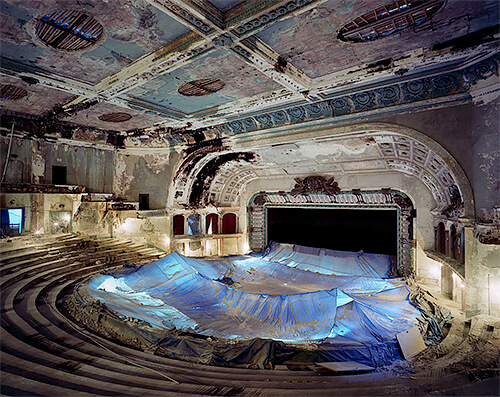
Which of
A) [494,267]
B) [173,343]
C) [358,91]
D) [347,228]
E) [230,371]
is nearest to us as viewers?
[230,371]

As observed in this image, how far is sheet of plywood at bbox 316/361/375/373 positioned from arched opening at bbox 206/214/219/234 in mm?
11215

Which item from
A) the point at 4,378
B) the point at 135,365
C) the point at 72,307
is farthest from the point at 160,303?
the point at 4,378

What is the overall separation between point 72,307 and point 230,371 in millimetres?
4304

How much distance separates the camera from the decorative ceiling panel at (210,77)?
18.7 feet

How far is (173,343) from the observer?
5.00m

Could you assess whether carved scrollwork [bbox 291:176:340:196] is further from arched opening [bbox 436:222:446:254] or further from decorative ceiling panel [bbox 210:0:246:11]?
decorative ceiling panel [bbox 210:0:246:11]

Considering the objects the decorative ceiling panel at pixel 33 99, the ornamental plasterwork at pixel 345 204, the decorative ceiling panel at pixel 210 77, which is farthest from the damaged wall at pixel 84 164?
the ornamental plasterwork at pixel 345 204

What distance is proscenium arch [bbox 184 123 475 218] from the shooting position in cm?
582

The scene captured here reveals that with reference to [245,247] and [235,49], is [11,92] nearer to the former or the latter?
[235,49]

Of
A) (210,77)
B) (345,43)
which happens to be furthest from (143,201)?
(345,43)

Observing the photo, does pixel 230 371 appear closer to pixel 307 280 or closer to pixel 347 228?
pixel 307 280

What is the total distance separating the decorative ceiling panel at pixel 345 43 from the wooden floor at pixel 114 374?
16.4 feet

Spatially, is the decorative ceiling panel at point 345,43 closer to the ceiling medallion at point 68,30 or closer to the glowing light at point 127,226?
the ceiling medallion at point 68,30

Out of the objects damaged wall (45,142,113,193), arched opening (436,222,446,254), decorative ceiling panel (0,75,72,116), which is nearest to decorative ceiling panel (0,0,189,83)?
decorative ceiling panel (0,75,72,116)
